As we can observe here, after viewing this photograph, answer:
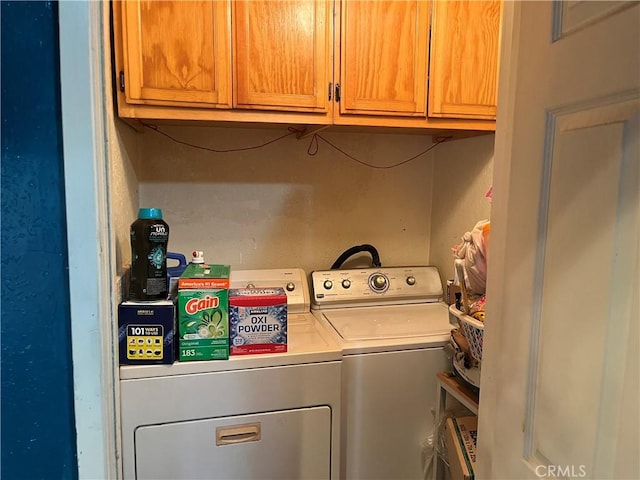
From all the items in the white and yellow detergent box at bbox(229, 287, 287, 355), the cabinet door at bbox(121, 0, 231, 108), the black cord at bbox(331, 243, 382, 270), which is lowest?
the white and yellow detergent box at bbox(229, 287, 287, 355)

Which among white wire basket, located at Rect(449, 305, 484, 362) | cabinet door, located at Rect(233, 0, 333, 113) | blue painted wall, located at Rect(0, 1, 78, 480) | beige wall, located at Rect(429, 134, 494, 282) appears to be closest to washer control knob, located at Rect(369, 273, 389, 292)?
beige wall, located at Rect(429, 134, 494, 282)

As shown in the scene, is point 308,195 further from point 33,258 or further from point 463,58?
point 33,258

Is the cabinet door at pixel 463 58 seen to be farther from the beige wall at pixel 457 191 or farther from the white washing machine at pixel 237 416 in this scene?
the white washing machine at pixel 237 416

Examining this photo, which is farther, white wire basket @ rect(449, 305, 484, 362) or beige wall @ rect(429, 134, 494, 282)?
beige wall @ rect(429, 134, 494, 282)

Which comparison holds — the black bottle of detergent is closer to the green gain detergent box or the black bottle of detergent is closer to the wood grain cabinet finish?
the green gain detergent box

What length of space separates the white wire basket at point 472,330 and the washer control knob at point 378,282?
2.13 ft

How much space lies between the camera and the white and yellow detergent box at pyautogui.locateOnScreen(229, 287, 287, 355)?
4.58 feet

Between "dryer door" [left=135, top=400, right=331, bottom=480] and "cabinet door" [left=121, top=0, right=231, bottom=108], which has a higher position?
"cabinet door" [left=121, top=0, right=231, bottom=108]

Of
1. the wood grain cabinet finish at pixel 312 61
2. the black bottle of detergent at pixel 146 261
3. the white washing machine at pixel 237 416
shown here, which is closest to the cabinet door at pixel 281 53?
the wood grain cabinet finish at pixel 312 61

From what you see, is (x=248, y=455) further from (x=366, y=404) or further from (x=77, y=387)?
(x=77, y=387)

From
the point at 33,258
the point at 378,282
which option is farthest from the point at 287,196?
the point at 33,258

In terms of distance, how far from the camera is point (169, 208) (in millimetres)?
1922

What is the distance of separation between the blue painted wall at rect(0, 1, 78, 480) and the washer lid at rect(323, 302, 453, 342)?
93 cm

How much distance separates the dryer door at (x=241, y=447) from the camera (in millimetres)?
1355
